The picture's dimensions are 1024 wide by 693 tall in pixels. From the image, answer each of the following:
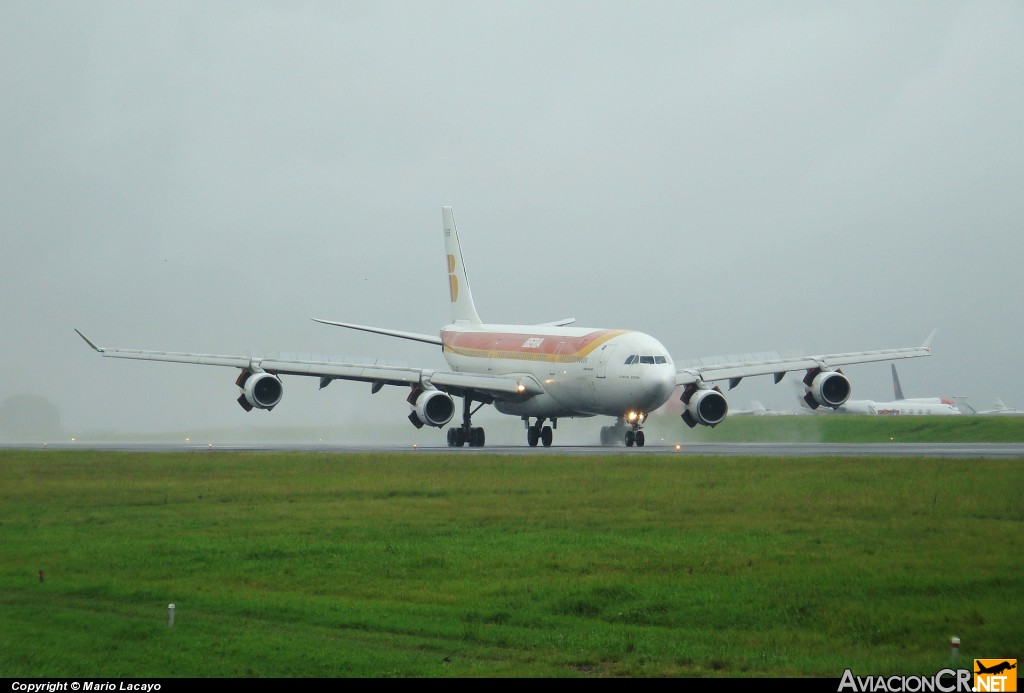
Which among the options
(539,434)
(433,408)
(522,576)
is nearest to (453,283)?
(539,434)

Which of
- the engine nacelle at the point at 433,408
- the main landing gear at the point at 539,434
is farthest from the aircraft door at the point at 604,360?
the main landing gear at the point at 539,434

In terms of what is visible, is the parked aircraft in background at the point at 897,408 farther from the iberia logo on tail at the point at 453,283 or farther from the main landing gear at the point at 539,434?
the main landing gear at the point at 539,434

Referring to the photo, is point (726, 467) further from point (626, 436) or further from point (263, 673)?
point (263, 673)

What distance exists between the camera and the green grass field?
43.2ft

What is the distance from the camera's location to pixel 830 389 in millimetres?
52125

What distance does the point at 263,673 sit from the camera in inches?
484

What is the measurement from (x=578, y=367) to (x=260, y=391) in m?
12.9

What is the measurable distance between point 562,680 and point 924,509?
13.8 metres

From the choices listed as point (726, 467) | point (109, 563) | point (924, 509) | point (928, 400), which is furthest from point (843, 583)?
point (928, 400)

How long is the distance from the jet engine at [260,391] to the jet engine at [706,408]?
1654cm

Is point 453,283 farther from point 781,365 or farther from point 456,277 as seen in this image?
point 781,365

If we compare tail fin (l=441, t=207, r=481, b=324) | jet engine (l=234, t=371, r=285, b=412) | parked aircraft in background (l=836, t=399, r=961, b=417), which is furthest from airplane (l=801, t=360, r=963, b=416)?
jet engine (l=234, t=371, r=285, b=412)

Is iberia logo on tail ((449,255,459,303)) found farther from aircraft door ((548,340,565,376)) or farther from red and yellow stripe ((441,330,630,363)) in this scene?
aircraft door ((548,340,565,376))

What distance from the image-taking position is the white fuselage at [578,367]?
47.7 metres
